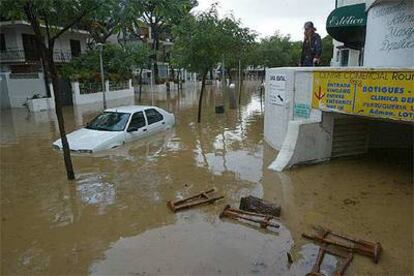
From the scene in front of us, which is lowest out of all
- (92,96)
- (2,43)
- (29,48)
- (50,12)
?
(92,96)

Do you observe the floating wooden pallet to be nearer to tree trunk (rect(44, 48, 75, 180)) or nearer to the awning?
tree trunk (rect(44, 48, 75, 180))

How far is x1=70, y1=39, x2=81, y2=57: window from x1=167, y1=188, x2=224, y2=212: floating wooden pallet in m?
28.2

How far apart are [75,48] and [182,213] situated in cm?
2980

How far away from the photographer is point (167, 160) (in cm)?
1106

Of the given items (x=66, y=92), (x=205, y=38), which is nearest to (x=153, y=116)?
(x=205, y=38)

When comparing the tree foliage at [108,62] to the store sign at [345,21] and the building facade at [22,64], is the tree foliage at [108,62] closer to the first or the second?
the building facade at [22,64]

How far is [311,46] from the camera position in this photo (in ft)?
39.6

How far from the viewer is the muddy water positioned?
17.6 feet

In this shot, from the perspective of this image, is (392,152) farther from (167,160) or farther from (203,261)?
(203,261)

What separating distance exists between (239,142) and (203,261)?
28.4 ft

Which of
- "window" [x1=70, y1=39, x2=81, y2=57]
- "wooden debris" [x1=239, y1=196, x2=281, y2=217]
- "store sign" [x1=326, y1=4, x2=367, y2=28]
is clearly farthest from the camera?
→ "window" [x1=70, y1=39, x2=81, y2=57]

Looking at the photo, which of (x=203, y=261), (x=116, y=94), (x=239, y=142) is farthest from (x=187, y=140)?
(x=116, y=94)

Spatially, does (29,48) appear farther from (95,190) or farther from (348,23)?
(95,190)

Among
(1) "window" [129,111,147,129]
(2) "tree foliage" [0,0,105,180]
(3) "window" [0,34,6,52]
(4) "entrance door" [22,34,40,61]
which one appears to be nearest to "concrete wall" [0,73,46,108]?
(4) "entrance door" [22,34,40,61]
